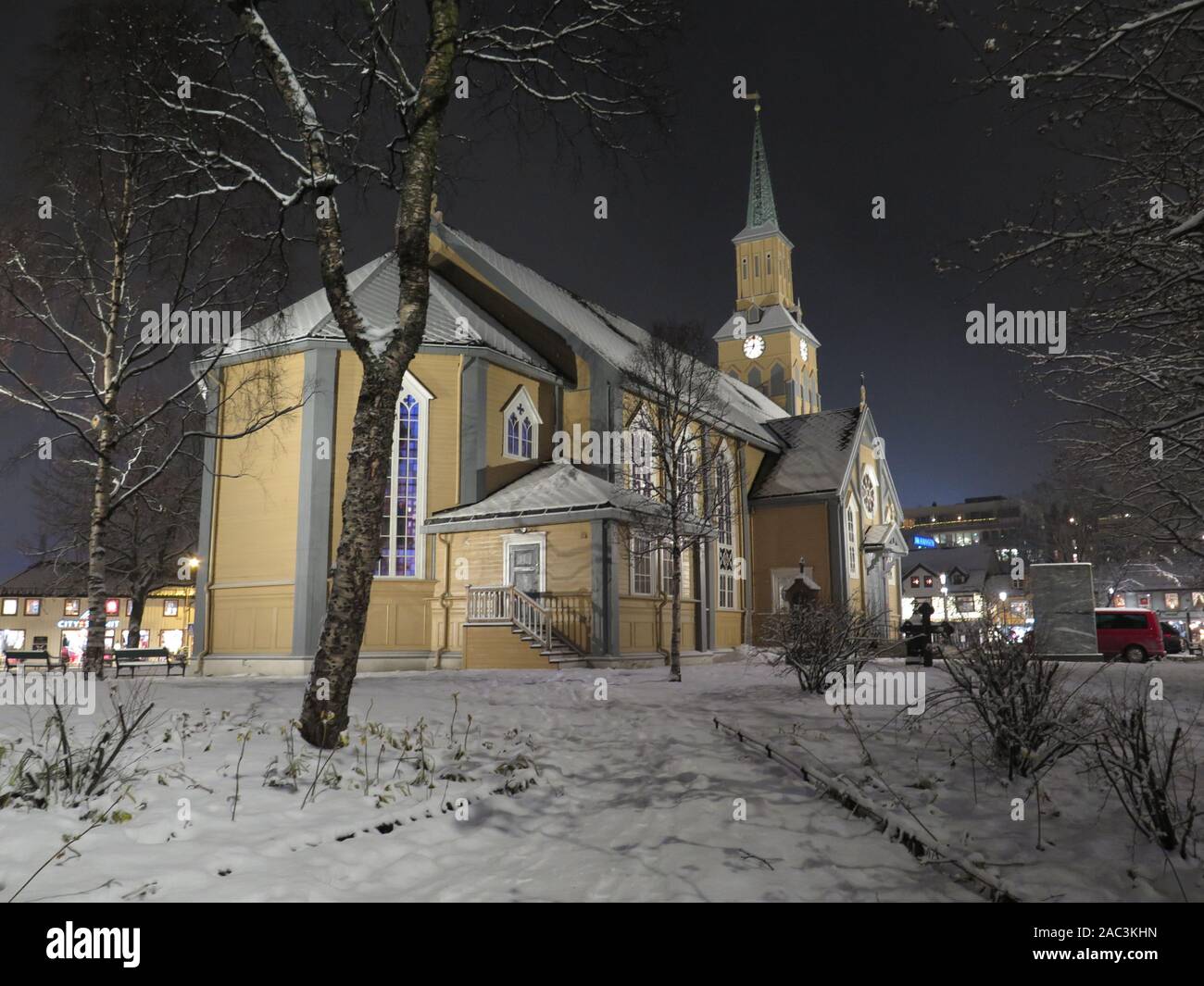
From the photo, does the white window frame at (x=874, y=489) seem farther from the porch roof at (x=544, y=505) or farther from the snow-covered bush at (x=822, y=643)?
the snow-covered bush at (x=822, y=643)

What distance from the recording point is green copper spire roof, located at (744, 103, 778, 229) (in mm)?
60688

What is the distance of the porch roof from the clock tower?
34521 millimetres

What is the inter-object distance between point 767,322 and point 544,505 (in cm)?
3978

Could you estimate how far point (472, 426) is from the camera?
2142 cm

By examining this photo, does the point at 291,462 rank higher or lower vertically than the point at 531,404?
lower

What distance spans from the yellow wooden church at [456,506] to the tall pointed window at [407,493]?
0.16ft

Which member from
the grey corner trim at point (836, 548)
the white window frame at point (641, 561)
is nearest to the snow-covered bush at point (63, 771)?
the white window frame at point (641, 561)

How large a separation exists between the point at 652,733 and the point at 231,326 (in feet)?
35.9

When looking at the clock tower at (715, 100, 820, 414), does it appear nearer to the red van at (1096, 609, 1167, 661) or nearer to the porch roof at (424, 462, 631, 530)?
the red van at (1096, 609, 1167, 661)

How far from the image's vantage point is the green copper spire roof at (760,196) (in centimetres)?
6069

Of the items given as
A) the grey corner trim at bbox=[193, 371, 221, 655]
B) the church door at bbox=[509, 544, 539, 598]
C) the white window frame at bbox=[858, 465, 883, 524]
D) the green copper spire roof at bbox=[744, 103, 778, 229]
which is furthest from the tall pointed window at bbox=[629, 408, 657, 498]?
the green copper spire roof at bbox=[744, 103, 778, 229]
